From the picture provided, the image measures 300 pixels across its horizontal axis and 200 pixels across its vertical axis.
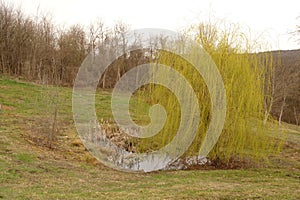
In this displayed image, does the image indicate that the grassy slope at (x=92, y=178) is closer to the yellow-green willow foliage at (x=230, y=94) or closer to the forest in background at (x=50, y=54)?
the yellow-green willow foliage at (x=230, y=94)

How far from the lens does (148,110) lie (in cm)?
987

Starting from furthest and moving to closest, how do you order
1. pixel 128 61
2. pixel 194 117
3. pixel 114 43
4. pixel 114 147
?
pixel 114 43 < pixel 128 61 < pixel 114 147 < pixel 194 117

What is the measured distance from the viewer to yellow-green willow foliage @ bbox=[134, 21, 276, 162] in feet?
30.1

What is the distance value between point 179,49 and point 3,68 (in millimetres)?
18903

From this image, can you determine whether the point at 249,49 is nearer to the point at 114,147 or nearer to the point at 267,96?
the point at 267,96

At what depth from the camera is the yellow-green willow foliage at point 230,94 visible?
9172 mm

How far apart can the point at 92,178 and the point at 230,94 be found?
424 centimetres

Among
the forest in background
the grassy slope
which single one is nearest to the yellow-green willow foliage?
the grassy slope

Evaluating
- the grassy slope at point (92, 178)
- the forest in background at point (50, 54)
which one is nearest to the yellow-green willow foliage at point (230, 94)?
the grassy slope at point (92, 178)

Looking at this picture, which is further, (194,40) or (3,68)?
(3,68)

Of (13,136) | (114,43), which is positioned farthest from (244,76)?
(114,43)

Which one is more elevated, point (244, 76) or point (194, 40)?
point (194, 40)

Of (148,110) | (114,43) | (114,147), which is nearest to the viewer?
(148,110)

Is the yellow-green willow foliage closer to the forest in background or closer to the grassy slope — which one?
the grassy slope
